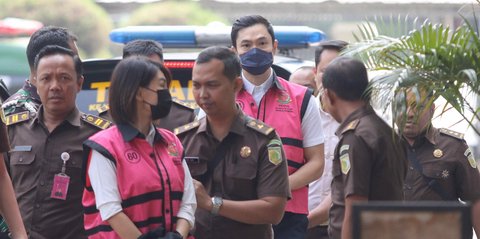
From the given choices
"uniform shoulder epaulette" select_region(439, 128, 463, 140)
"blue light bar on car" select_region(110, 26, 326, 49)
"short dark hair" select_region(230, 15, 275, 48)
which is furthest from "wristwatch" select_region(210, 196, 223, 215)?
"blue light bar on car" select_region(110, 26, 326, 49)

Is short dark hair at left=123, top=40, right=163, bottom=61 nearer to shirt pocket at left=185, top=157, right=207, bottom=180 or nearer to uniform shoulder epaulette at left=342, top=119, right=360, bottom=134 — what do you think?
shirt pocket at left=185, top=157, right=207, bottom=180

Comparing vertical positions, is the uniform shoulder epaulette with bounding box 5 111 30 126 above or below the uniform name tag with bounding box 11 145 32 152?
above

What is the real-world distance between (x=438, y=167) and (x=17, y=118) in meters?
2.47

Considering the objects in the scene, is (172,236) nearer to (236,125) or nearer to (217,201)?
(217,201)

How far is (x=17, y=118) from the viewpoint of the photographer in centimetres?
629

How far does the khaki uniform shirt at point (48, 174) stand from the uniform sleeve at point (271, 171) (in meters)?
0.91

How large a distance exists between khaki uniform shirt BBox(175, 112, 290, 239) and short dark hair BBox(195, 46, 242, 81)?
216mm

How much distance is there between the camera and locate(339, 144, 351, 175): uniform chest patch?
5.87m

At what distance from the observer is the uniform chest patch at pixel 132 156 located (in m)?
5.18

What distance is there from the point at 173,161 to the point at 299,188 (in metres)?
1.38

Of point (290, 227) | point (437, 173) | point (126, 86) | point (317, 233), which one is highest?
point (126, 86)

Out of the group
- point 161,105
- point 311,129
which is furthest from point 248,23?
point 161,105

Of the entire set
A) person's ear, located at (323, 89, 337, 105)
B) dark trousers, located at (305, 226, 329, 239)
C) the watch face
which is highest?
person's ear, located at (323, 89, 337, 105)

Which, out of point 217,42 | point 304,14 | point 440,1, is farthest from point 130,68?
point 304,14
